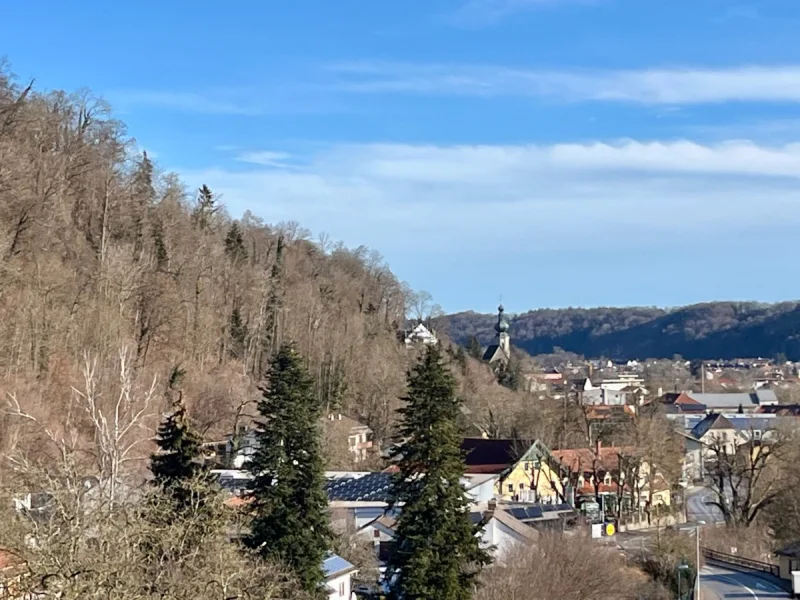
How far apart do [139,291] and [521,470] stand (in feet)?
74.0

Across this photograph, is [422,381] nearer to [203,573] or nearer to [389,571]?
[389,571]

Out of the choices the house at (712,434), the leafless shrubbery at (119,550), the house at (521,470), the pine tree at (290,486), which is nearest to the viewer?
the leafless shrubbery at (119,550)

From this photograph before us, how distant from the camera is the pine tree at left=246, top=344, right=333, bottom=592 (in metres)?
25.6

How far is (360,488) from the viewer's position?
48000 mm

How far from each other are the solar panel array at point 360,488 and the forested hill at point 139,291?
619cm

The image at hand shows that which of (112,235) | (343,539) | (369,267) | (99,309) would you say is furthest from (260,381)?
(369,267)

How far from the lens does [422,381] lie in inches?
1043

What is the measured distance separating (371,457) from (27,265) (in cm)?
2541

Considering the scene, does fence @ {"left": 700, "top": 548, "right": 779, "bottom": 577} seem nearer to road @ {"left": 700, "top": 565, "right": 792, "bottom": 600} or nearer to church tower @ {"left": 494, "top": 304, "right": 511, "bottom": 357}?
road @ {"left": 700, "top": 565, "right": 792, "bottom": 600}

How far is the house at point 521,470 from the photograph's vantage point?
58.2 meters

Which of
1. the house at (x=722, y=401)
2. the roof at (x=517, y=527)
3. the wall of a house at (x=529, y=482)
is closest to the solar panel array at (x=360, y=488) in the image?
the roof at (x=517, y=527)

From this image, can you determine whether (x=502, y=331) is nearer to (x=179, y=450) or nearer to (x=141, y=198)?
(x=141, y=198)

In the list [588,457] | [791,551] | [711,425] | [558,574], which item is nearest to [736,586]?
[791,551]

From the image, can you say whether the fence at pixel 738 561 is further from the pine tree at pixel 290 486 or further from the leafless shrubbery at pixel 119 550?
the leafless shrubbery at pixel 119 550
